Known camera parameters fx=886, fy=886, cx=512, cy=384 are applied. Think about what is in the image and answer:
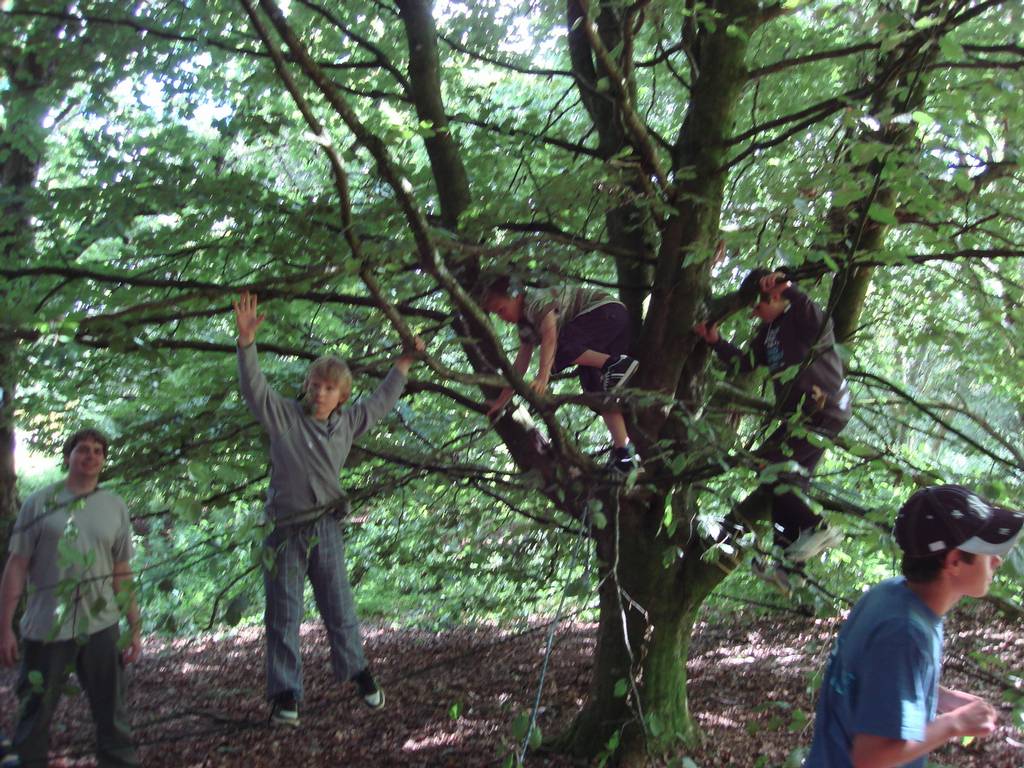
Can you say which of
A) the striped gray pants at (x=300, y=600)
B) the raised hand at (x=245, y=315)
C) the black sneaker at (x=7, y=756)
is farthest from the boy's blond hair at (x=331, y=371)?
the black sneaker at (x=7, y=756)

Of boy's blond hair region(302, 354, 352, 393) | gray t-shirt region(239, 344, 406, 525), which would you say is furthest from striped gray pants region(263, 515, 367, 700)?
boy's blond hair region(302, 354, 352, 393)

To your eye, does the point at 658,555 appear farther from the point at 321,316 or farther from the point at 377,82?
the point at 377,82

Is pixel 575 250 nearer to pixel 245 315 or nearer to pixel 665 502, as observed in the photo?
pixel 665 502

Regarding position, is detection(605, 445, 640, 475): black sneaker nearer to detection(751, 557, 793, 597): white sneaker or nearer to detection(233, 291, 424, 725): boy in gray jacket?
detection(751, 557, 793, 597): white sneaker

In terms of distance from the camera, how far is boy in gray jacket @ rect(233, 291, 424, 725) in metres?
3.65

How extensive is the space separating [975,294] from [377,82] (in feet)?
14.1

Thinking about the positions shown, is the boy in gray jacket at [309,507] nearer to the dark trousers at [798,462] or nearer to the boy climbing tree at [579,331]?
the boy climbing tree at [579,331]

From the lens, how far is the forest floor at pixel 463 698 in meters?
4.98

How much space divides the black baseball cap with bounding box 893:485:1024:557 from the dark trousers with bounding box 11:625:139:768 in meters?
3.15

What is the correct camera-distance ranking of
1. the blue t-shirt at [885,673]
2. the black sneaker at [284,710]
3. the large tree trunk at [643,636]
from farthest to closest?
the large tree trunk at [643,636] → the black sneaker at [284,710] → the blue t-shirt at [885,673]

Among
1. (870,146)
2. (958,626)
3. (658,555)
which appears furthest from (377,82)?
(958,626)

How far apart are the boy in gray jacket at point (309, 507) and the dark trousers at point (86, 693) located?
A: 0.72 metres

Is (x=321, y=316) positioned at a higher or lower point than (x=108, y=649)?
higher

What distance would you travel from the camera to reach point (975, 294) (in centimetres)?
554
